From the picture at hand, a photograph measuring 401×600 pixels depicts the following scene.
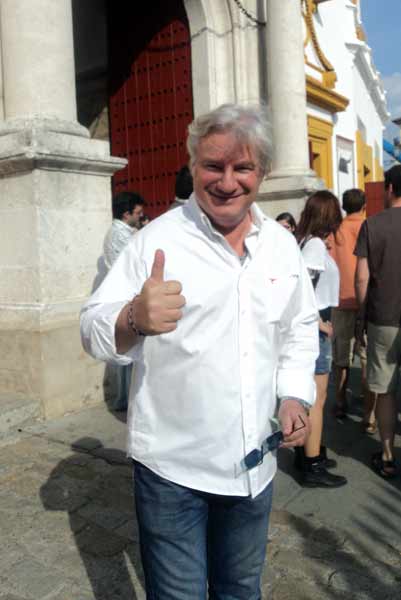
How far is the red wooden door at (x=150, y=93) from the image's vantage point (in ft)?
26.0

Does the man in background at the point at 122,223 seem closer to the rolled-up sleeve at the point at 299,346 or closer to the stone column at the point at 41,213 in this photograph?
the stone column at the point at 41,213

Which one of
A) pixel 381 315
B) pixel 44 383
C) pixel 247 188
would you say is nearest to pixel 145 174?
pixel 44 383

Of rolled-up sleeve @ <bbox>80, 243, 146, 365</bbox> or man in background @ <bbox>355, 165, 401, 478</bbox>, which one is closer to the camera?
rolled-up sleeve @ <bbox>80, 243, 146, 365</bbox>

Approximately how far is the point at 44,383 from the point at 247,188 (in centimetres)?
327

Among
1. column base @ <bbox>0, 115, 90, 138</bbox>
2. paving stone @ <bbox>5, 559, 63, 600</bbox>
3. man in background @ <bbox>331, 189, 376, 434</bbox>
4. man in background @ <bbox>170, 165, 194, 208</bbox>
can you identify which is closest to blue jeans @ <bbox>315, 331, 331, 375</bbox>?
man in background @ <bbox>331, 189, 376, 434</bbox>

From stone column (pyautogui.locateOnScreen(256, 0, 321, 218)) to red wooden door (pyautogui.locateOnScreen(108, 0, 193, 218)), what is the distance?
115cm

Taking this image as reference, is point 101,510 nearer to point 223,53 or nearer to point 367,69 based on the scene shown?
point 223,53

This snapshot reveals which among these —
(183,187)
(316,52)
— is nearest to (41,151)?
(183,187)

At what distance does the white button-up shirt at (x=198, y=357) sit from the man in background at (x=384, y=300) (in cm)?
223

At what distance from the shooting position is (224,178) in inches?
67.1

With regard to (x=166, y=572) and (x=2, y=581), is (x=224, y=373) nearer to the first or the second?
(x=166, y=572)

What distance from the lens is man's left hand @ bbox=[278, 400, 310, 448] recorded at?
1.72 m

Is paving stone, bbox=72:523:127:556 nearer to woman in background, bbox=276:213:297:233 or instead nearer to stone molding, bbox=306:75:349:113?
woman in background, bbox=276:213:297:233

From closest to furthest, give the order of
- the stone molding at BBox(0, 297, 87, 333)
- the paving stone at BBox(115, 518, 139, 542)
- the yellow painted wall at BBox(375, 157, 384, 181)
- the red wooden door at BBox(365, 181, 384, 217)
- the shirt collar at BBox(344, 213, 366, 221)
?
the paving stone at BBox(115, 518, 139, 542), the stone molding at BBox(0, 297, 87, 333), the shirt collar at BBox(344, 213, 366, 221), the red wooden door at BBox(365, 181, 384, 217), the yellow painted wall at BBox(375, 157, 384, 181)
